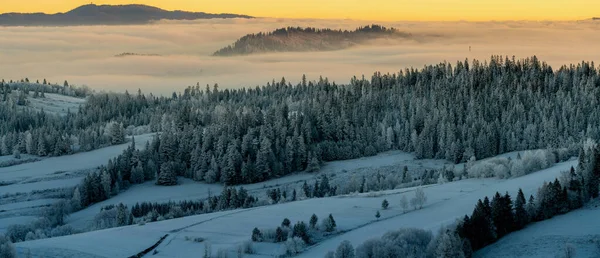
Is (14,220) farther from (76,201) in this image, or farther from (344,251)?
(344,251)

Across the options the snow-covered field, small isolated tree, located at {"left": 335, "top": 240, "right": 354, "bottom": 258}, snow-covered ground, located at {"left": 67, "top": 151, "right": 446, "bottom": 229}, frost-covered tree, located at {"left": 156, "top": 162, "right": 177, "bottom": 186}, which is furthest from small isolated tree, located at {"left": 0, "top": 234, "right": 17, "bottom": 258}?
frost-covered tree, located at {"left": 156, "top": 162, "right": 177, "bottom": 186}

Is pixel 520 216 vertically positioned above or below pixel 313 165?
above

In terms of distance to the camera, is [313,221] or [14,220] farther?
[14,220]

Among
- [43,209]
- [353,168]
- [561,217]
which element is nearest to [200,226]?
[561,217]

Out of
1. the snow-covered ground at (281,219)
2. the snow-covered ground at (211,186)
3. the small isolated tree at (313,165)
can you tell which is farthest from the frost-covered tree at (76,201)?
the snow-covered ground at (281,219)

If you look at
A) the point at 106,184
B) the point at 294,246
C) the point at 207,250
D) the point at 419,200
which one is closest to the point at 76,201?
the point at 106,184

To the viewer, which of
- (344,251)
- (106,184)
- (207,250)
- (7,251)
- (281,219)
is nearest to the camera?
(344,251)

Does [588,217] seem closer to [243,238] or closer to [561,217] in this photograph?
[561,217]
